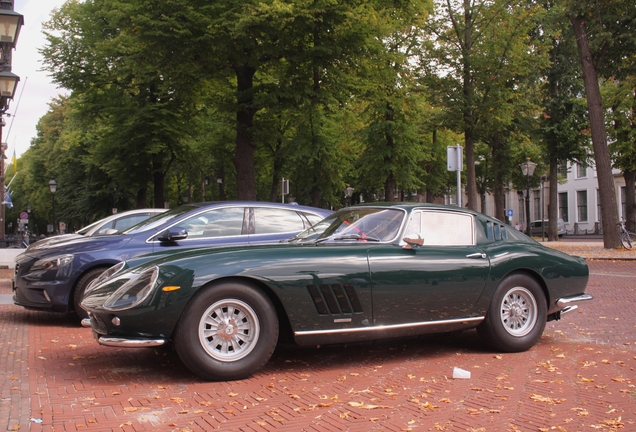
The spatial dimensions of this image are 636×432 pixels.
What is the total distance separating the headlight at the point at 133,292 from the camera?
17.0ft

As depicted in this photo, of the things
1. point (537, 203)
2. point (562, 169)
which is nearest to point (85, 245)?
point (562, 169)

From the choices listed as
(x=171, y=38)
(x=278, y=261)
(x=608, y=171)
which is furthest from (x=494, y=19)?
(x=278, y=261)

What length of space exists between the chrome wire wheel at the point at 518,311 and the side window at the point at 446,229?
2.22ft

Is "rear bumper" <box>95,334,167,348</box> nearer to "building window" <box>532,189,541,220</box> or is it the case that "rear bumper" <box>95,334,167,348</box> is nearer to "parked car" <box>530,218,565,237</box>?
"parked car" <box>530,218,565,237</box>

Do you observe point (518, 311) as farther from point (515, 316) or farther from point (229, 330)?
point (229, 330)

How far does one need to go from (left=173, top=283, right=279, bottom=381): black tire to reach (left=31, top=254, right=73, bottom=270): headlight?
3898 millimetres

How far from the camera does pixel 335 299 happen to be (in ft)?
18.1

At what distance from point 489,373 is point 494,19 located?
73.9 feet

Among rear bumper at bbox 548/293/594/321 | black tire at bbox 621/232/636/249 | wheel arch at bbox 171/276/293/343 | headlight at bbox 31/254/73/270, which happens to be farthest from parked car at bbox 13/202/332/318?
black tire at bbox 621/232/636/249

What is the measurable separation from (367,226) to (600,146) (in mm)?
19020

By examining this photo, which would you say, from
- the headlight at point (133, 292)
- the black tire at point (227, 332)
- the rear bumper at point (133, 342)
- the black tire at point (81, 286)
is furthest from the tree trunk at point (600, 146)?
the rear bumper at point (133, 342)

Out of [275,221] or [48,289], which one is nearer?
[48,289]

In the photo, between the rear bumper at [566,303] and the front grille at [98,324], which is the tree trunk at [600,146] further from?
the front grille at [98,324]

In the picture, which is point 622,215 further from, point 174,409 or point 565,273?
point 174,409
